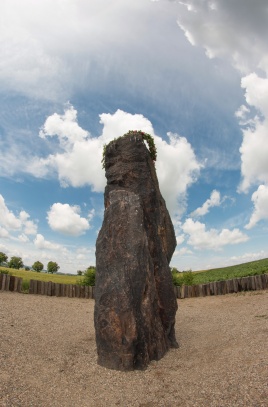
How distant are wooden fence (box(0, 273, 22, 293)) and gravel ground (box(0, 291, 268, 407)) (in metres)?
5.71

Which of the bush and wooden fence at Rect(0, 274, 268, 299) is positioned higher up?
the bush

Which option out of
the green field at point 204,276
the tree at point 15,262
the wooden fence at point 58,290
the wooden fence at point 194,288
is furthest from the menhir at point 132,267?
the tree at point 15,262

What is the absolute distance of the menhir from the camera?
9758mm

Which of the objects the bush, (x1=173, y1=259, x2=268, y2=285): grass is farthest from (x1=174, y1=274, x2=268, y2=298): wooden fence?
the bush

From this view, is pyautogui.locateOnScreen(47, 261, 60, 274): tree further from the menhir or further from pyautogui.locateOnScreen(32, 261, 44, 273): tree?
the menhir

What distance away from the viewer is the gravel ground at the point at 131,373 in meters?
7.58

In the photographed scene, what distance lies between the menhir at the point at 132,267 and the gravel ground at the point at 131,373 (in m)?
0.72

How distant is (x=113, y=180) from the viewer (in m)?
12.8

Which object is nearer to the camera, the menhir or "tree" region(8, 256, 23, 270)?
the menhir

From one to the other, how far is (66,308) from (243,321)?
11362 millimetres

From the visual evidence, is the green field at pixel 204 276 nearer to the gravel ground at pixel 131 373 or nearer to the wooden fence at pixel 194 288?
the wooden fence at pixel 194 288

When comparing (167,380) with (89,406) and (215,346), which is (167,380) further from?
(215,346)

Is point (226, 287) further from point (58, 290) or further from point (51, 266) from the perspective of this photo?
point (51, 266)

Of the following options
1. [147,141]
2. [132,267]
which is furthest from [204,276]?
[132,267]
